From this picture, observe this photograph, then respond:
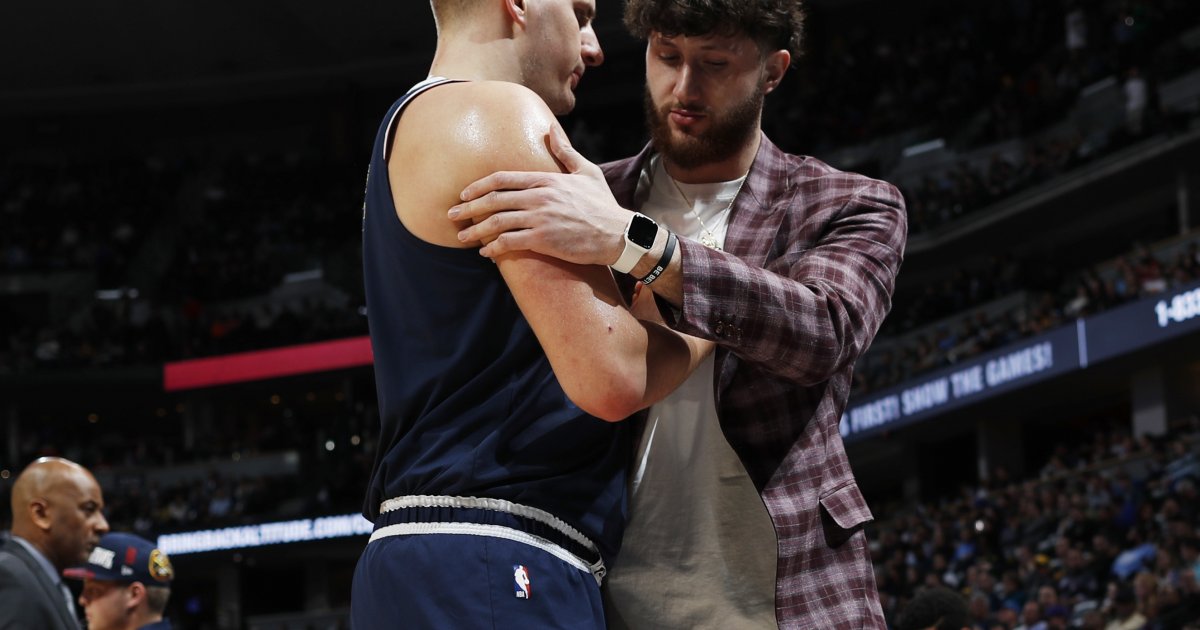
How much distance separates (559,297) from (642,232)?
0.22 metres

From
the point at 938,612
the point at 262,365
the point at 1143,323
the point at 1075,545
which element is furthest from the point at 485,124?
the point at 262,365

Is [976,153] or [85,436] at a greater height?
[976,153]

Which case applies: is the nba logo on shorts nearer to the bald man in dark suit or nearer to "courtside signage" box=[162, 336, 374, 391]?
the bald man in dark suit

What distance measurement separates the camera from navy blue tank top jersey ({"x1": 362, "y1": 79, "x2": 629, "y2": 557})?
2.27 m

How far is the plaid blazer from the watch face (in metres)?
0.08

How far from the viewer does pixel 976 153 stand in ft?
78.3

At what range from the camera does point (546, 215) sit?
2.18 metres

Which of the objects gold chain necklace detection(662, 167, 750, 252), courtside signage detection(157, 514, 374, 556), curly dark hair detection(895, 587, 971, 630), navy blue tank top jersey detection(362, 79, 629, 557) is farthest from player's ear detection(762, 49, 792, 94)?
courtside signage detection(157, 514, 374, 556)

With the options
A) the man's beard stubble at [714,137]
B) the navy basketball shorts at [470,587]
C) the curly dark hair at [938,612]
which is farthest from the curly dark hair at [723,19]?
the curly dark hair at [938,612]

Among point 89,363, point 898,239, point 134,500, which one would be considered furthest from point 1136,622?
point 89,363

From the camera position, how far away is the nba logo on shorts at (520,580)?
2.20 m

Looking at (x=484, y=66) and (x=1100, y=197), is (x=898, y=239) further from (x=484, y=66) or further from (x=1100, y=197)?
(x=1100, y=197)

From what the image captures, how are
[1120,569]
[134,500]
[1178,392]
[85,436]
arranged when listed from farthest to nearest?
[85,436] < [134,500] < [1178,392] < [1120,569]

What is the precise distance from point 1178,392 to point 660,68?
59.4 ft
